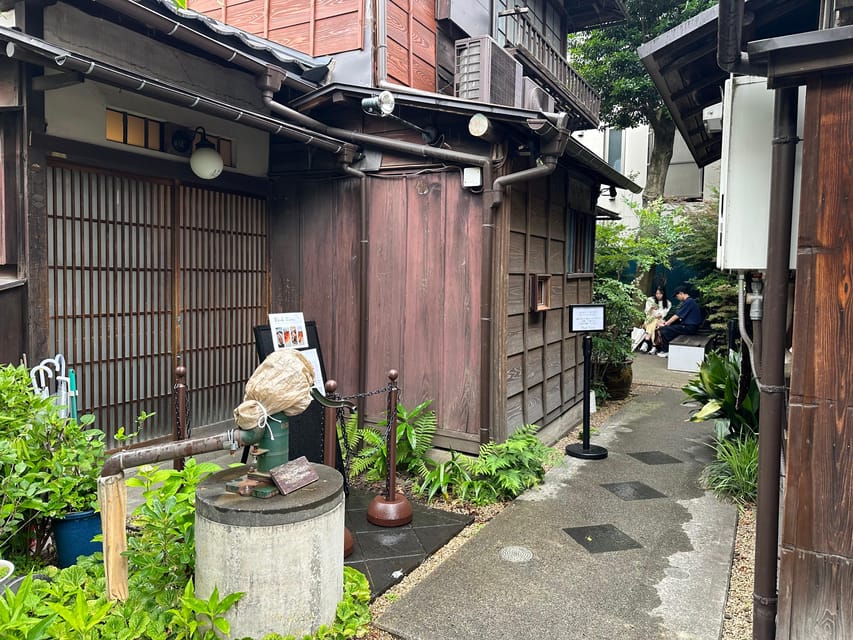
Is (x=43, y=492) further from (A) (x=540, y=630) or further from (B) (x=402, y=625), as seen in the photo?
(A) (x=540, y=630)

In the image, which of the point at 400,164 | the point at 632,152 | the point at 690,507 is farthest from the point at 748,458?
the point at 632,152

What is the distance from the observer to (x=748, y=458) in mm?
6047

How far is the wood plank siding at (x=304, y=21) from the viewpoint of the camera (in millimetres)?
7492

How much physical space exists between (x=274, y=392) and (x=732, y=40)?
2966 millimetres

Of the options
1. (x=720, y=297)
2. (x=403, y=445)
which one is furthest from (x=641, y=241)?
(x=403, y=445)

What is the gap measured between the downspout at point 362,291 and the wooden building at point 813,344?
4.48 metres

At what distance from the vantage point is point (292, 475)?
348cm

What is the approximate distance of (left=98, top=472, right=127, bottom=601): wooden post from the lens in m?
3.26

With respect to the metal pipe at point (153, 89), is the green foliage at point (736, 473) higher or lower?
lower

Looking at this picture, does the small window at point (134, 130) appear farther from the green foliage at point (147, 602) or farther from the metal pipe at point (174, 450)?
the metal pipe at point (174, 450)

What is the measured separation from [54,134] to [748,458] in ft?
23.6

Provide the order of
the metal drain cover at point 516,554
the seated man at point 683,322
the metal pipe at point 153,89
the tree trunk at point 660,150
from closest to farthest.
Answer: the metal pipe at point 153,89
the metal drain cover at point 516,554
the seated man at point 683,322
the tree trunk at point 660,150

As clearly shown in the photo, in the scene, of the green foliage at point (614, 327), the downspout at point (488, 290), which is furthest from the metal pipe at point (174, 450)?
the green foliage at point (614, 327)

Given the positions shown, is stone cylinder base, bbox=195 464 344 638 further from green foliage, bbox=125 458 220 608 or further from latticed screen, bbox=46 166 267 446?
latticed screen, bbox=46 166 267 446
